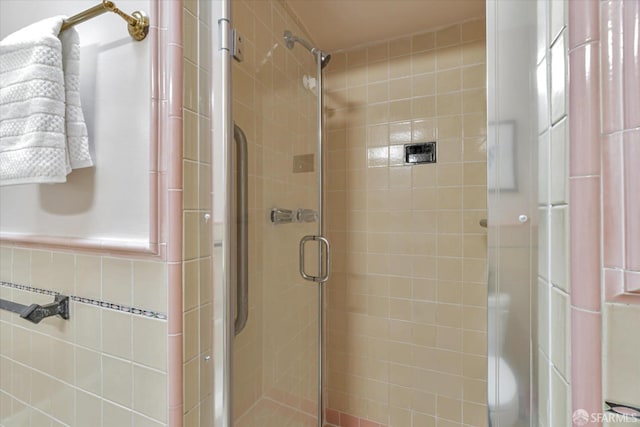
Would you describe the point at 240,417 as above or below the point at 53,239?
below

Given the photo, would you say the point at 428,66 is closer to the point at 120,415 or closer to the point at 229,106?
the point at 229,106

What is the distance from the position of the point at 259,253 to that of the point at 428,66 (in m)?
1.34

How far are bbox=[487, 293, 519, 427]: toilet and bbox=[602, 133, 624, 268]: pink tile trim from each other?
17 cm

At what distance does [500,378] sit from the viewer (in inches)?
21.4

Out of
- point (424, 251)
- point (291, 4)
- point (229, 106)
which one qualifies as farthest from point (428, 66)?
point (229, 106)

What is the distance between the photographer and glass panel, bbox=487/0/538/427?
529 mm

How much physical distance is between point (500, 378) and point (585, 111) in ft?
1.47

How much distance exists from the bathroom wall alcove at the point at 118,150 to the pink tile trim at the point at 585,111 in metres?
0.78

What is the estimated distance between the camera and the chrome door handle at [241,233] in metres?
0.85

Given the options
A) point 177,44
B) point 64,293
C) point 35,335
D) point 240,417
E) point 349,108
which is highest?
point 349,108

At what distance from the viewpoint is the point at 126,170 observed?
0.79m

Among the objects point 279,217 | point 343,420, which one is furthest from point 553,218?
point 343,420

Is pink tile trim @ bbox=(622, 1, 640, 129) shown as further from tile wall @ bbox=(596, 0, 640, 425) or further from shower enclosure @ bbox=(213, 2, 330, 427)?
shower enclosure @ bbox=(213, 2, 330, 427)

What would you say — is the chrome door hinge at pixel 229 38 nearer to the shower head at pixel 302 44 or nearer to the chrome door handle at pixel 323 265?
the shower head at pixel 302 44
